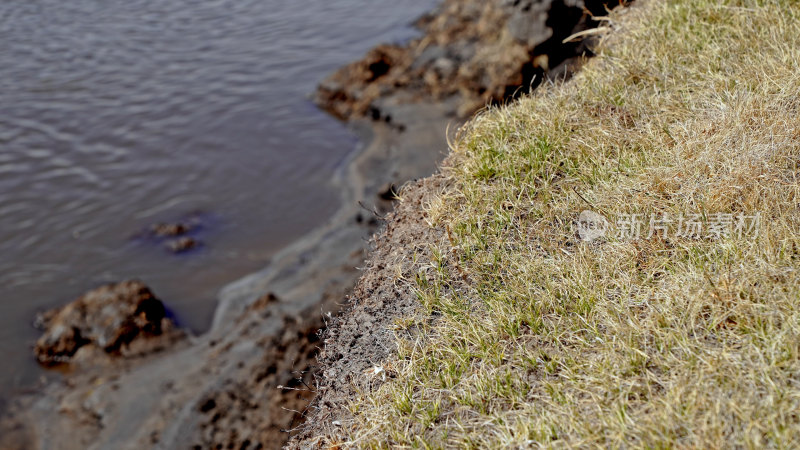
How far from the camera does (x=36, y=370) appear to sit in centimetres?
763

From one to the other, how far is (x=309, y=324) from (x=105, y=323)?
2.67 metres

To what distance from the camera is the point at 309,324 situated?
287 inches

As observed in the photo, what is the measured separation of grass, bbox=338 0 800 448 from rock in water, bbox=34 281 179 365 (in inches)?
200

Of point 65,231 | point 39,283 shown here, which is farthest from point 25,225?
point 39,283

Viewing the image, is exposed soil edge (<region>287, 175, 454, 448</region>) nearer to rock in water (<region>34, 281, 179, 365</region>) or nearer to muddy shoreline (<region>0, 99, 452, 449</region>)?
muddy shoreline (<region>0, 99, 452, 449</region>)

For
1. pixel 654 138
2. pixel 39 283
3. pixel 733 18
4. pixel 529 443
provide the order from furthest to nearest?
pixel 39 283 → pixel 733 18 → pixel 654 138 → pixel 529 443

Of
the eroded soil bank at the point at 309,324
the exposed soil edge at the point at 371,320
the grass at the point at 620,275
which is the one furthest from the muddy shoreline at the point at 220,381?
the grass at the point at 620,275

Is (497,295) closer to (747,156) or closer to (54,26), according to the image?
(747,156)

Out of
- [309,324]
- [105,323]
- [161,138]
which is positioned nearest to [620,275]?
[309,324]

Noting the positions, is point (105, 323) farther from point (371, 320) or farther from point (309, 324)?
point (371, 320)

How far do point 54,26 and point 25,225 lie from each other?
8.19 meters

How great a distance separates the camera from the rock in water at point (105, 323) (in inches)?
305

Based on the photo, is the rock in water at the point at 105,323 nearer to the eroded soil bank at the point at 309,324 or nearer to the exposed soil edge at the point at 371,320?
the eroded soil bank at the point at 309,324

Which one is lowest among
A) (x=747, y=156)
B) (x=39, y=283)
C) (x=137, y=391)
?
(x=137, y=391)
